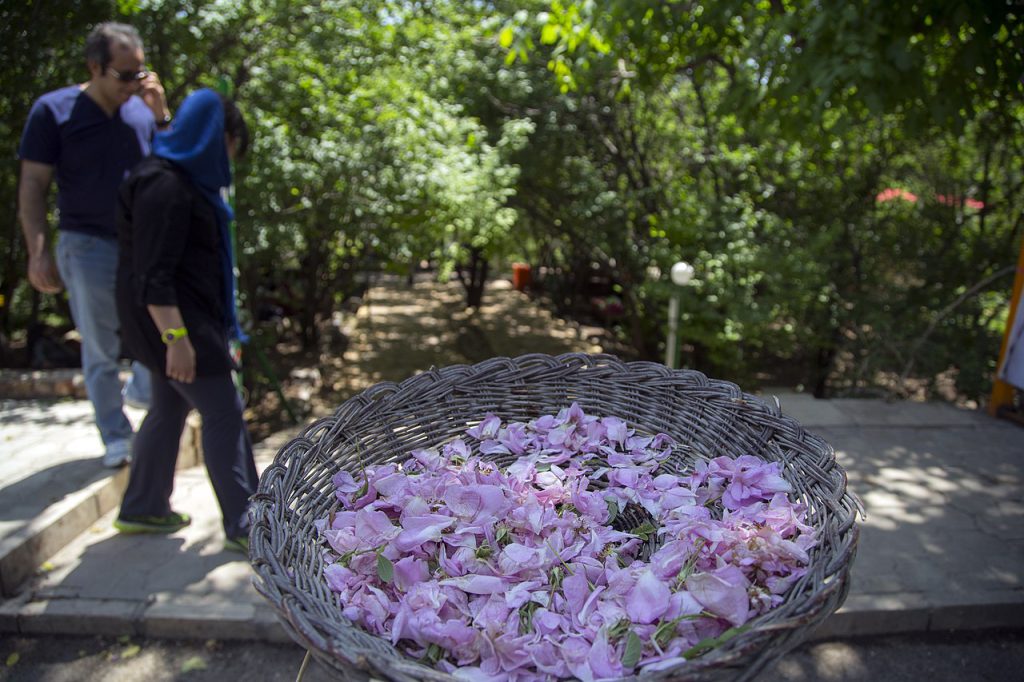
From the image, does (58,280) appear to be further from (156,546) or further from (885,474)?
(885,474)

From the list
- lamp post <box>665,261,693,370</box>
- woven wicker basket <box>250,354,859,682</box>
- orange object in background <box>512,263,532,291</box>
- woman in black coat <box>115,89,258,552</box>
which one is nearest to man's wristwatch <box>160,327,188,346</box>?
woman in black coat <box>115,89,258,552</box>

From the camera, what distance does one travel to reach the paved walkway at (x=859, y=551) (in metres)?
2.60

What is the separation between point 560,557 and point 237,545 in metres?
2.06

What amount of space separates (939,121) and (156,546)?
405 centimetres

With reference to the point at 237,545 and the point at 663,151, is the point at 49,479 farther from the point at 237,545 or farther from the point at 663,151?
the point at 663,151

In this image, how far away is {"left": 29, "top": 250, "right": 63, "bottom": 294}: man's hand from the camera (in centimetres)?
323

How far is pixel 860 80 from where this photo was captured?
11.1ft

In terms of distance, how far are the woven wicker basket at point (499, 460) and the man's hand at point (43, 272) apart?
230cm

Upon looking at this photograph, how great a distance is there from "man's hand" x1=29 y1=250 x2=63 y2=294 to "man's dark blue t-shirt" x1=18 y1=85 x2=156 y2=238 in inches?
8.0

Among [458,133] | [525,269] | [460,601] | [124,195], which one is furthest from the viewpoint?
[525,269]

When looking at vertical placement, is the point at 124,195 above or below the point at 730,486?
above

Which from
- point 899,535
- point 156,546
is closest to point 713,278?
point 899,535

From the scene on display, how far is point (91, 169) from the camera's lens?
3176 mm

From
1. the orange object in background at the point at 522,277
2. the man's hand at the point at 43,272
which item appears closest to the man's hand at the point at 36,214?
the man's hand at the point at 43,272
